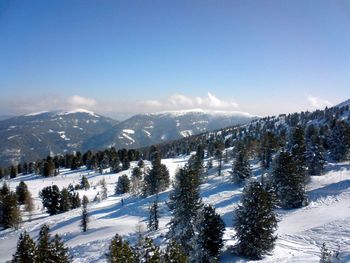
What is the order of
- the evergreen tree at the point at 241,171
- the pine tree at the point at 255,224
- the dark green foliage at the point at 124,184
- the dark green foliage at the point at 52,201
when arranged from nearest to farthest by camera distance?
1. the pine tree at the point at 255,224
2. the evergreen tree at the point at 241,171
3. the dark green foliage at the point at 52,201
4. the dark green foliage at the point at 124,184

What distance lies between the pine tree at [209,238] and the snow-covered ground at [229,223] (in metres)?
2.68

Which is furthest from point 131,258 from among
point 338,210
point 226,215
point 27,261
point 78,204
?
point 78,204

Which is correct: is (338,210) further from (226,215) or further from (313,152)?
(313,152)

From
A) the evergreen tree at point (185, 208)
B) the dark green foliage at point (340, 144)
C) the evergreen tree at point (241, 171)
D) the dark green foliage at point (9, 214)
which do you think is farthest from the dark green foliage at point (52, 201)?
the dark green foliage at point (340, 144)

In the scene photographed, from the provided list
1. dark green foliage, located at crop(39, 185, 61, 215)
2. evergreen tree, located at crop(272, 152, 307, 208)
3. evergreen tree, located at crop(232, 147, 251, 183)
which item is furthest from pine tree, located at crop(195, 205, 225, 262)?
dark green foliage, located at crop(39, 185, 61, 215)

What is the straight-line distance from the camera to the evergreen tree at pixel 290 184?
225 ft

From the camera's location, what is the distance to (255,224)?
4481 centimetres

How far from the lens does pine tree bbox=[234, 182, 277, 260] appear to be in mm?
44062

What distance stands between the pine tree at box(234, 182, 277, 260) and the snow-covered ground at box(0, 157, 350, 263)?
60.3 inches

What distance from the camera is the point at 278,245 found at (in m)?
49.4

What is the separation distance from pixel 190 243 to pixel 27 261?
20.0 metres

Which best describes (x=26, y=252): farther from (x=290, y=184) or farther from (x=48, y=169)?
(x=48, y=169)

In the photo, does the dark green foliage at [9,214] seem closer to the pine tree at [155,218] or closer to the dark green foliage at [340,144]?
the pine tree at [155,218]

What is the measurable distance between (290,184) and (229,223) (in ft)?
51.1
